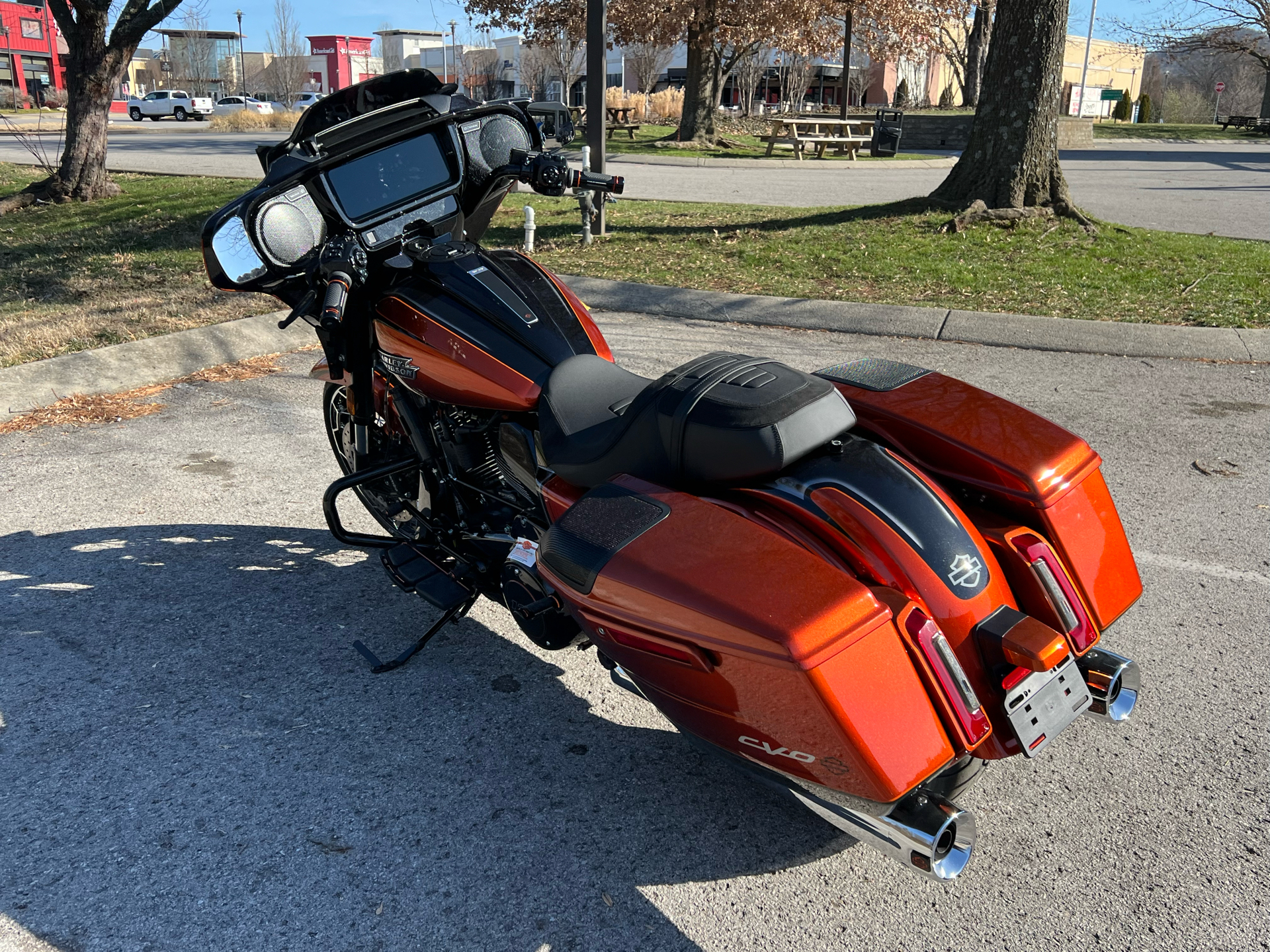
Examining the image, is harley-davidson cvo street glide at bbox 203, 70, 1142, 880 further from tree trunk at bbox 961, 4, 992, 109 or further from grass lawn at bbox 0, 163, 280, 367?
tree trunk at bbox 961, 4, 992, 109

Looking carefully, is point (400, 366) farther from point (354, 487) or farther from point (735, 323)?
point (735, 323)

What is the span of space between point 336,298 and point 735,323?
217 inches

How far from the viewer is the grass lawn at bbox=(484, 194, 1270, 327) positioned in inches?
316

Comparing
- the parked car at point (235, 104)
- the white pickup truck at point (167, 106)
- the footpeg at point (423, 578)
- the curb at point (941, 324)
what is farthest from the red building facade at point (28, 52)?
the footpeg at point (423, 578)

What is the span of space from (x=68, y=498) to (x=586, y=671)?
2.87 metres

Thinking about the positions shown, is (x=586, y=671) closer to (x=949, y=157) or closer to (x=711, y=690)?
(x=711, y=690)

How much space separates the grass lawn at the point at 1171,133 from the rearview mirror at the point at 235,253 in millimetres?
33459

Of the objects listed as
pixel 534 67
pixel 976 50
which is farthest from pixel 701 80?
pixel 534 67

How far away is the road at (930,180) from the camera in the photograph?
541 inches

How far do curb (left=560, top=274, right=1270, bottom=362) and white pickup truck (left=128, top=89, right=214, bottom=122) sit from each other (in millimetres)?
51331

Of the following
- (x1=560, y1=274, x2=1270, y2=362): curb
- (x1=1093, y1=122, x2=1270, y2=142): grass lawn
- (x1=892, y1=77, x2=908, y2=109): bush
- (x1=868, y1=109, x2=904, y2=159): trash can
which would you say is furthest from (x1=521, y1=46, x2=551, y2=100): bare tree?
(x1=560, y1=274, x2=1270, y2=362): curb

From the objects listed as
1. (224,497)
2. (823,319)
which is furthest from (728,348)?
(224,497)

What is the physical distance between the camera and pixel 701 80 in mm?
25281

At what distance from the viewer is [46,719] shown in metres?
3.04
